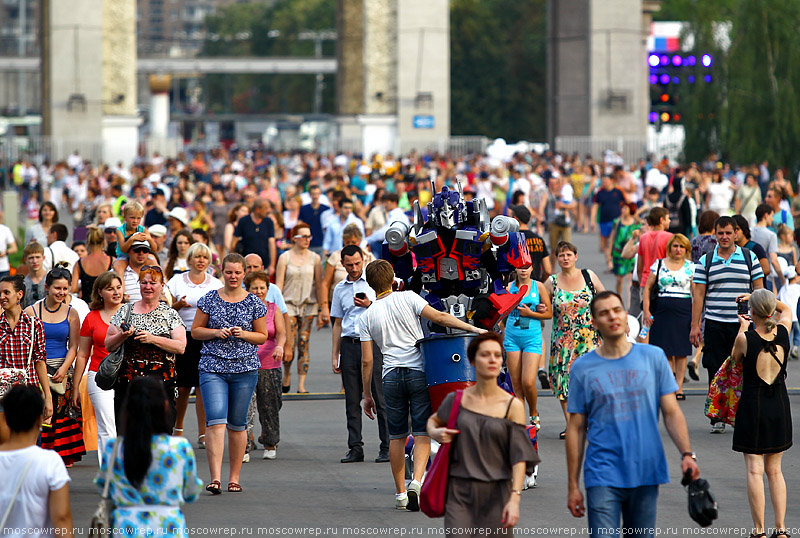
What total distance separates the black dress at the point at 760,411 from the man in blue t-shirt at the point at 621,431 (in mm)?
1781

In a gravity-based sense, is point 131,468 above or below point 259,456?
above

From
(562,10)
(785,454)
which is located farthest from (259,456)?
(562,10)

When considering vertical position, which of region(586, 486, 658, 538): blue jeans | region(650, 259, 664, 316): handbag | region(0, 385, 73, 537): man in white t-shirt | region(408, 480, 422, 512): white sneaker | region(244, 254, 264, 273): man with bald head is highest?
region(244, 254, 264, 273): man with bald head

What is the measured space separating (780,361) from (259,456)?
14.9ft

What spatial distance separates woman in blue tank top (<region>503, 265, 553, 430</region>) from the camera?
1139 cm

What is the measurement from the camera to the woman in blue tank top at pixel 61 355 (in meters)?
10.4

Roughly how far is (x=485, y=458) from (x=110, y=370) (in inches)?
142

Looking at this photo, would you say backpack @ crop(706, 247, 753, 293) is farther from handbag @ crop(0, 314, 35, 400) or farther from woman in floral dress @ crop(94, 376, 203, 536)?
woman in floral dress @ crop(94, 376, 203, 536)

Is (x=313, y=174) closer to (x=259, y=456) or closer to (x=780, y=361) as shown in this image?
(x=259, y=456)

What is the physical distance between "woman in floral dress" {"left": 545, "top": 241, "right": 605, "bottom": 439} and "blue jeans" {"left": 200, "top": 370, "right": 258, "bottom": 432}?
2.72m

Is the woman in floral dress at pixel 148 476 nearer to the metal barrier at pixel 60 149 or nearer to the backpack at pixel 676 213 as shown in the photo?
the backpack at pixel 676 213

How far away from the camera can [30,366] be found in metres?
9.56

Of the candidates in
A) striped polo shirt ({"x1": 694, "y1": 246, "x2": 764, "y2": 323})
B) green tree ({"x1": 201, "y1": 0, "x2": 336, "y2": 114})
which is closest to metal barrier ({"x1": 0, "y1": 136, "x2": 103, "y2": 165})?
striped polo shirt ({"x1": 694, "y1": 246, "x2": 764, "y2": 323})

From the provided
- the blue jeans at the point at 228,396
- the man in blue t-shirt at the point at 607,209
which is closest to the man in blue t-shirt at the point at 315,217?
the man in blue t-shirt at the point at 607,209
